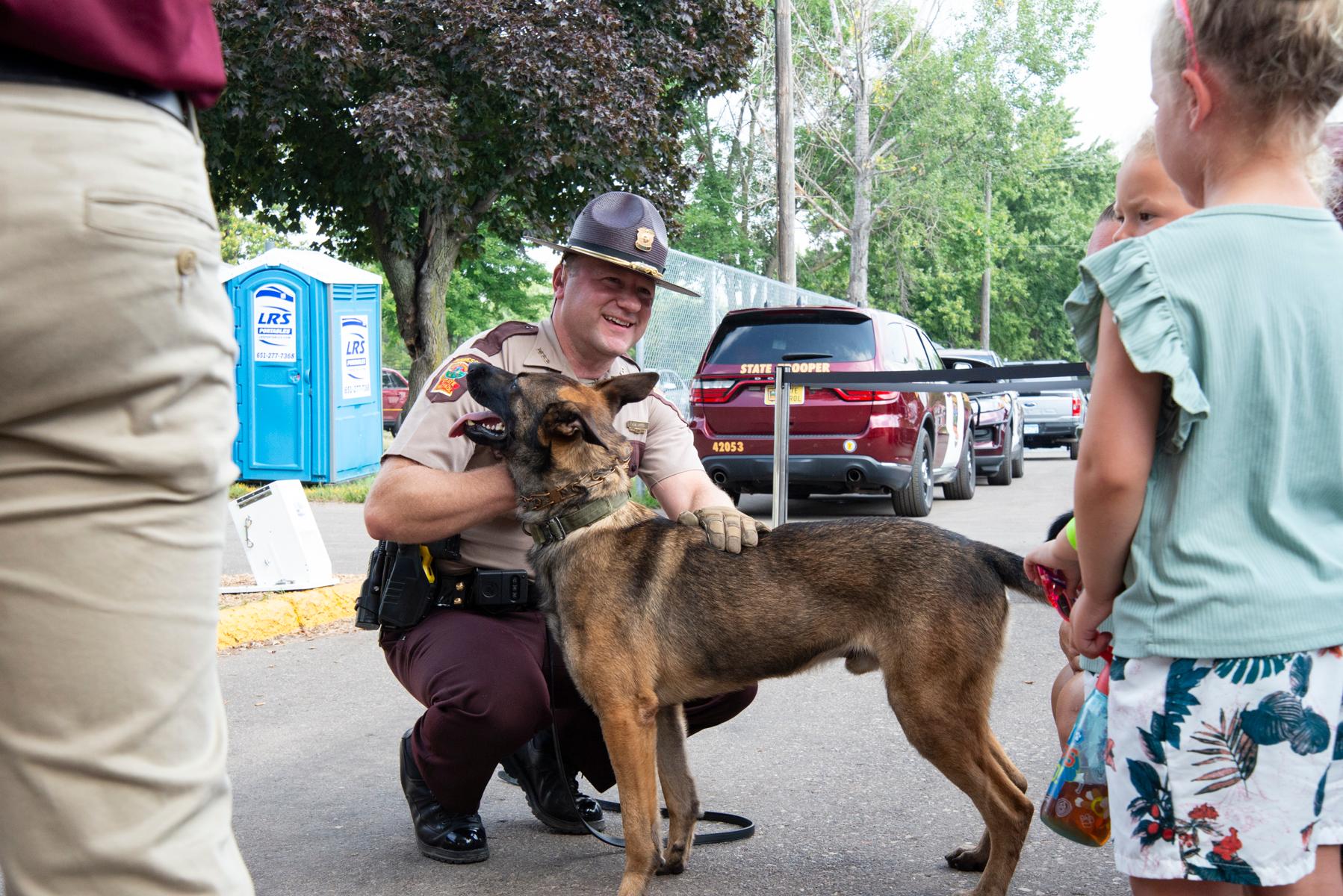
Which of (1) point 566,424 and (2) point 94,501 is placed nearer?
(2) point 94,501

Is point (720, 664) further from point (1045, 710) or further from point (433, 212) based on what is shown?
point (433, 212)

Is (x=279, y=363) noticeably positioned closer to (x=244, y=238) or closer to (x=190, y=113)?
(x=190, y=113)

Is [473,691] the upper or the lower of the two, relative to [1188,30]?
lower

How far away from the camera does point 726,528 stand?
148 inches

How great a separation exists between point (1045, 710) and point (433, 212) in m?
14.2

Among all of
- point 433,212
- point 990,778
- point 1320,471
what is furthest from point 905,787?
point 433,212

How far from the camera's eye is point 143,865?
1276 millimetres

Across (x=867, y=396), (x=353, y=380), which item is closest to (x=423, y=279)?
(x=353, y=380)

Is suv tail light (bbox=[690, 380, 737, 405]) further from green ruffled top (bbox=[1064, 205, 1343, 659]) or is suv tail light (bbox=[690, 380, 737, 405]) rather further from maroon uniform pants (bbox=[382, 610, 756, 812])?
green ruffled top (bbox=[1064, 205, 1343, 659])

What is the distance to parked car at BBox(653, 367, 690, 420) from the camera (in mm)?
13805

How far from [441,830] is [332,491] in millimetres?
11387

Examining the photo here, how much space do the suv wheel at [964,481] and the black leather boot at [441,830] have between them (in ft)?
40.7

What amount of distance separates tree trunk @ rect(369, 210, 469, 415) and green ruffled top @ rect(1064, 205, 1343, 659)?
17408 millimetres

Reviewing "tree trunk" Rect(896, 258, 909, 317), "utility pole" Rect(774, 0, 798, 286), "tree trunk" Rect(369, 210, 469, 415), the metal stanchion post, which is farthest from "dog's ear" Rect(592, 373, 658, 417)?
"tree trunk" Rect(896, 258, 909, 317)
